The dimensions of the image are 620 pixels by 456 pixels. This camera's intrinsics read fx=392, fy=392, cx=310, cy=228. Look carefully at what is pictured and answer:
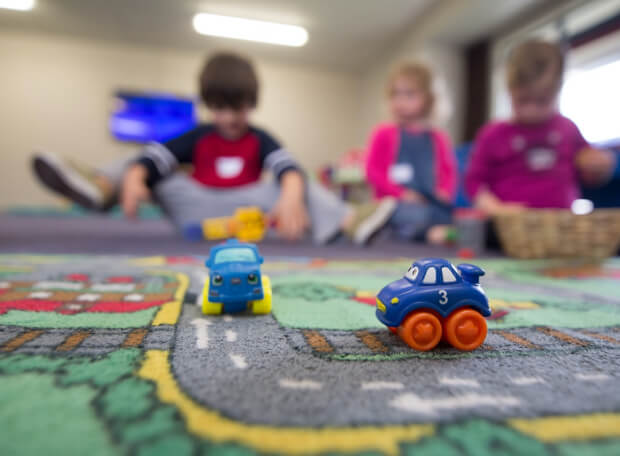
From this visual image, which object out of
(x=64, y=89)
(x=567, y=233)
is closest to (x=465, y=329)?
(x=567, y=233)

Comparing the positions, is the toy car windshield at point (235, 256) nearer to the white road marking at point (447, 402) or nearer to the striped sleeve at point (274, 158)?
the white road marking at point (447, 402)

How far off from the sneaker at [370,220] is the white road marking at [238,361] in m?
1.00

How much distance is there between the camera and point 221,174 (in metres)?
1.42

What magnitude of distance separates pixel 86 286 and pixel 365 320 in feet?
1.42

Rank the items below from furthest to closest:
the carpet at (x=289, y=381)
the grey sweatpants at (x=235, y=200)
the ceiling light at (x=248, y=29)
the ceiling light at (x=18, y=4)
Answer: the ceiling light at (x=248, y=29) < the ceiling light at (x=18, y=4) < the grey sweatpants at (x=235, y=200) < the carpet at (x=289, y=381)

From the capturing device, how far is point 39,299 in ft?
1.70

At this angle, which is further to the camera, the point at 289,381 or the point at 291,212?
the point at 291,212

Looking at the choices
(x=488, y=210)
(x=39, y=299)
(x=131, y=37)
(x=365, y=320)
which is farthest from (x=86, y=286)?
(x=131, y=37)

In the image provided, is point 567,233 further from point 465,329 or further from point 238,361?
point 238,361

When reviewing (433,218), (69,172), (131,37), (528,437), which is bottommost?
(528,437)

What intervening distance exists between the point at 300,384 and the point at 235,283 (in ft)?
0.61

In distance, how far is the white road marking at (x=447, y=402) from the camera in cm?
27

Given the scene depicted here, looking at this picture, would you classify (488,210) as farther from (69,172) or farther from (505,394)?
(69,172)

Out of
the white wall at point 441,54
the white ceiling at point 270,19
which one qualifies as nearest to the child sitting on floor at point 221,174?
the white wall at point 441,54
